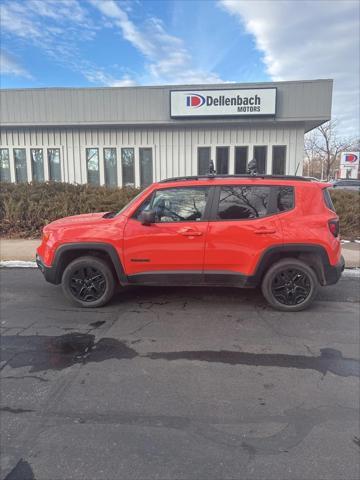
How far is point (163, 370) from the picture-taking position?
10.8 ft

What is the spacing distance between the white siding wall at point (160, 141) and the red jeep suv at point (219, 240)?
34.6 ft

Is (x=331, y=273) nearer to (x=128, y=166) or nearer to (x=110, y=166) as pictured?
(x=128, y=166)

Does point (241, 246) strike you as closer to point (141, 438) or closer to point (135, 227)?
point (135, 227)

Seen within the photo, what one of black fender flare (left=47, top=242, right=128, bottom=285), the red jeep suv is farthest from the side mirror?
black fender flare (left=47, top=242, right=128, bottom=285)

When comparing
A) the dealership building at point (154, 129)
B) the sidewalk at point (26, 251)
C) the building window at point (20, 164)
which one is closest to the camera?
the sidewalk at point (26, 251)

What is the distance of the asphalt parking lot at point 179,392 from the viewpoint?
7.20 feet

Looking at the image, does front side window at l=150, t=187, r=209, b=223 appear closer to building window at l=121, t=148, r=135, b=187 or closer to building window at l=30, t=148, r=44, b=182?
building window at l=121, t=148, r=135, b=187

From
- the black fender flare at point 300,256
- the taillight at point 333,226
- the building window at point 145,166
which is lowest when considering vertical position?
the black fender flare at point 300,256

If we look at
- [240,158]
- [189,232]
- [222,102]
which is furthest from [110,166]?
[189,232]

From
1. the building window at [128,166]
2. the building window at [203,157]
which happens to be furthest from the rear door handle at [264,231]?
the building window at [128,166]

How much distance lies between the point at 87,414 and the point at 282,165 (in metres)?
13.9

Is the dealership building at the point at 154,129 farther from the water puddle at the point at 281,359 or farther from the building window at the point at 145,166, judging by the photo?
the water puddle at the point at 281,359

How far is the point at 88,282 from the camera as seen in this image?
4.89 m

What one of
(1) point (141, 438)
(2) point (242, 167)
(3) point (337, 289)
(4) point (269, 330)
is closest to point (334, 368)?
(4) point (269, 330)
